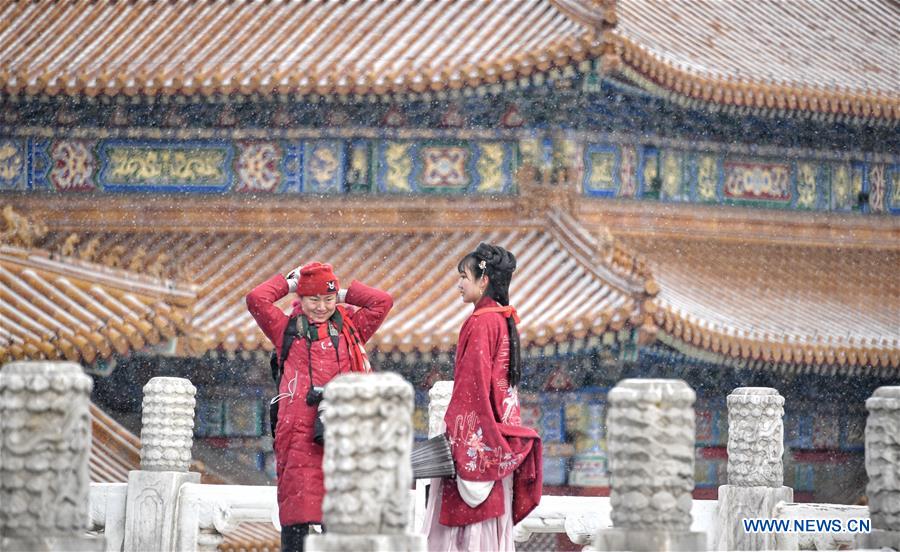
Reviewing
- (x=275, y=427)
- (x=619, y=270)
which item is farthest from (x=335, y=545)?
(x=619, y=270)

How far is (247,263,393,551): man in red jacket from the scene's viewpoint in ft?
35.2

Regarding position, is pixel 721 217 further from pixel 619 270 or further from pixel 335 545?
pixel 335 545

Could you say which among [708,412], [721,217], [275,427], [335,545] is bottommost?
[335,545]

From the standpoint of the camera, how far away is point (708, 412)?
61.2ft

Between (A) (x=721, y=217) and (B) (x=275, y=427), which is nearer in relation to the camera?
(B) (x=275, y=427)

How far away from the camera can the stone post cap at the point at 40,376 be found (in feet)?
29.4

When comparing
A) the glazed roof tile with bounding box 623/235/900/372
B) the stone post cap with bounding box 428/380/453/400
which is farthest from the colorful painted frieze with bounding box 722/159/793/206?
the stone post cap with bounding box 428/380/453/400

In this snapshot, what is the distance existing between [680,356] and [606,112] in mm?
2571

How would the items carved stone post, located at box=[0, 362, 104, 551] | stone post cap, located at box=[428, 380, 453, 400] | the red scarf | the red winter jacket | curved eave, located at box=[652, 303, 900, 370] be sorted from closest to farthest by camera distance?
carved stone post, located at box=[0, 362, 104, 551]
the red winter jacket
the red scarf
stone post cap, located at box=[428, 380, 453, 400]
curved eave, located at box=[652, 303, 900, 370]

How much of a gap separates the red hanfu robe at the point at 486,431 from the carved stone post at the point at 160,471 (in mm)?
3422

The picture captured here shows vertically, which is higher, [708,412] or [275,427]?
[708,412]

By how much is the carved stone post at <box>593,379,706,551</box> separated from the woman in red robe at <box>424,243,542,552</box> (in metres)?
1.43

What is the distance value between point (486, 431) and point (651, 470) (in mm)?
1571

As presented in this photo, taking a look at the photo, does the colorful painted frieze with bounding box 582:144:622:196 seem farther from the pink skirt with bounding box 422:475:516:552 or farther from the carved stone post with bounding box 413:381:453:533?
the pink skirt with bounding box 422:475:516:552
